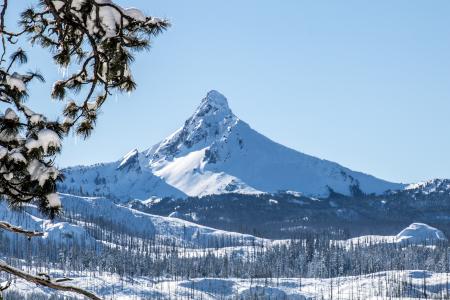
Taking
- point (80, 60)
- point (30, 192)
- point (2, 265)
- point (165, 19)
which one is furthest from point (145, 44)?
Result: point (2, 265)

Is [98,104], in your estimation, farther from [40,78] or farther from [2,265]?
[2,265]

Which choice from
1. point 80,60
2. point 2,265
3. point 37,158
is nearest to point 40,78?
point 80,60

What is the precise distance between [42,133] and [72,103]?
2.37m

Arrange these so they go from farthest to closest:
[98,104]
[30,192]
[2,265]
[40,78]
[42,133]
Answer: [98,104] < [40,78] < [30,192] < [42,133] < [2,265]

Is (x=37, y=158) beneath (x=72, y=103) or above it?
beneath

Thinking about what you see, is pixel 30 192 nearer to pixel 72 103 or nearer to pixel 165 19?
pixel 72 103

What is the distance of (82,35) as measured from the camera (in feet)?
33.6

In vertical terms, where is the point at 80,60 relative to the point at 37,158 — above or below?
above

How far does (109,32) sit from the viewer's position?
29.9 feet

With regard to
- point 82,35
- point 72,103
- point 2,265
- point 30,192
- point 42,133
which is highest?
point 82,35

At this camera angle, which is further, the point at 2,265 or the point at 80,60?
the point at 80,60

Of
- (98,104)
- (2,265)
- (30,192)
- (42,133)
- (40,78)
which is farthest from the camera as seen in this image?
(98,104)

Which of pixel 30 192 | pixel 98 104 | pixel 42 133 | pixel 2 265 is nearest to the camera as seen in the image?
pixel 2 265

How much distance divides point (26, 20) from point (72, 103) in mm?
1384
